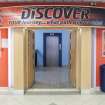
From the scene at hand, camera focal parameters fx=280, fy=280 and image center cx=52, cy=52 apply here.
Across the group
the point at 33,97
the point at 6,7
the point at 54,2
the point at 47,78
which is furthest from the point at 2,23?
the point at 47,78

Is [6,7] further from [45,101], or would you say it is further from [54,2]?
[45,101]

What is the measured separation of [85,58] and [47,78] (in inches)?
128

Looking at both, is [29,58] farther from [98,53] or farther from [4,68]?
[98,53]

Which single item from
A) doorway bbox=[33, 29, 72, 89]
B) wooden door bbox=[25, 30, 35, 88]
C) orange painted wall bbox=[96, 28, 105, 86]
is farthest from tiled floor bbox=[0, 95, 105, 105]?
doorway bbox=[33, 29, 72, 89]

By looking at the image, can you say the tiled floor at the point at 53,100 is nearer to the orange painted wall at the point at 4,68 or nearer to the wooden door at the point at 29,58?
the orange painted wall at the point at 4,68

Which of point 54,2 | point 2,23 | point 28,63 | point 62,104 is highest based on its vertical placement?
point 54,2

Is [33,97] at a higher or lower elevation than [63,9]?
lower

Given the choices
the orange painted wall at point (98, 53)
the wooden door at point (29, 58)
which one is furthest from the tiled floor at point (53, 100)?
the wooden door at point (29, 58)

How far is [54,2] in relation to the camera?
8.17 m

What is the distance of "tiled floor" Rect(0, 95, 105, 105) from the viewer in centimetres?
723

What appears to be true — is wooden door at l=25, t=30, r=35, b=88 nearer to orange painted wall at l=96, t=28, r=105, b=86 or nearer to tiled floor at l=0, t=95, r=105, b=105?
tiled floor at l=0, t=95, r=105, b=105

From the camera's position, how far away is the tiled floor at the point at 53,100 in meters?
7.23

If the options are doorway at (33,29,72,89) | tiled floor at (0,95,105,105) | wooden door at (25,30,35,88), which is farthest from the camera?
doorway at (33,29,72,89)

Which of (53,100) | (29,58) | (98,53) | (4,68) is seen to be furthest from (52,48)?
(53,100)
